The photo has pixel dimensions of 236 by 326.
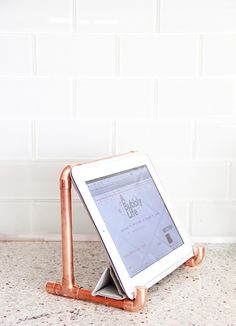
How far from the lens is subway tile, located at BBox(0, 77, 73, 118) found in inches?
41.3

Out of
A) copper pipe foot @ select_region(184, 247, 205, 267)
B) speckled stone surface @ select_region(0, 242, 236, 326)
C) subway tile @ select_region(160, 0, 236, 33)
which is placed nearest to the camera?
speckled stone surface @ select_region(0, 242, 236, 326)

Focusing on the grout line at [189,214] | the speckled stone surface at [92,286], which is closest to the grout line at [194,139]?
the grout line at [189,214]

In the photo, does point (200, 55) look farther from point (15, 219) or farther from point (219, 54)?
point (15, 219)

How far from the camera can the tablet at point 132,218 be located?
744mm

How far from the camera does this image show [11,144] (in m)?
1.07

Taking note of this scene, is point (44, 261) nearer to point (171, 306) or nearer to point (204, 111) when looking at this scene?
point (171, 306)

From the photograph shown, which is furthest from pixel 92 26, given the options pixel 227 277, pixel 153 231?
pixel 227 277

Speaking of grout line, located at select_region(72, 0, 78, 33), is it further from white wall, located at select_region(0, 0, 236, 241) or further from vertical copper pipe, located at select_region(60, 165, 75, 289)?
vertical copper pipe, located at select_region(60, 165, 75, 289)

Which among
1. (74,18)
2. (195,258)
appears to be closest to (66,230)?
(195,258)

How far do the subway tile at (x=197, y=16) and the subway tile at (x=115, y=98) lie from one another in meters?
0.13

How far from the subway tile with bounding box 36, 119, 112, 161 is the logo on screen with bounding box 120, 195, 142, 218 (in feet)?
0.85

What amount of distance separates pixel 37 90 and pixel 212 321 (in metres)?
0.61

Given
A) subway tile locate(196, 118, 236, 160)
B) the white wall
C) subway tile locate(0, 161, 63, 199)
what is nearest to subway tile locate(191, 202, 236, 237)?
the white wall

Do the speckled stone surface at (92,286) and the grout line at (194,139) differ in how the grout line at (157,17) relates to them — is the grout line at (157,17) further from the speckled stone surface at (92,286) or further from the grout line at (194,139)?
the speckled stone surface at (92,286)
